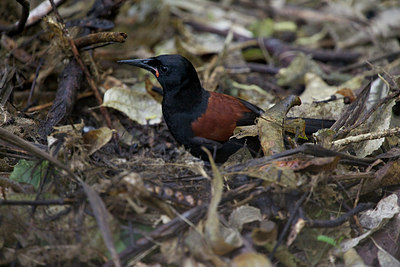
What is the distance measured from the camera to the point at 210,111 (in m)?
3.29

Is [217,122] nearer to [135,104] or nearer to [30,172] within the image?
[135,104]

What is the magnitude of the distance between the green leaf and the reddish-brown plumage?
1.12m

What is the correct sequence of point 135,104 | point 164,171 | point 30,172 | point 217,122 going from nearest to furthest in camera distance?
1. point 30,172
2. point 164,171
3. point 217,122
4. point 135,104

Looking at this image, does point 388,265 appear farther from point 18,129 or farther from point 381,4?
point 381,4

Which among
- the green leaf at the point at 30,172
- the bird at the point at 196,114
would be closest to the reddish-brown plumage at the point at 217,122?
the bird at the point at 196,114

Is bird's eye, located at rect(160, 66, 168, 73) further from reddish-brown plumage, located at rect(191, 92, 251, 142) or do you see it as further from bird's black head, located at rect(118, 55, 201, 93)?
reddish-brown plumage, located at rect(191, 92, 251, 142)

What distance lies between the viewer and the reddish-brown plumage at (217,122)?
325cm

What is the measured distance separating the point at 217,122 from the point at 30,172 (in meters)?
1.33

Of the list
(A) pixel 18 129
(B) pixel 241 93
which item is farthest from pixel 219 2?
(A) pixel 18 129

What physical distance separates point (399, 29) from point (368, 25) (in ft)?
1.20

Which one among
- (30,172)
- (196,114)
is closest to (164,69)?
(196,114)

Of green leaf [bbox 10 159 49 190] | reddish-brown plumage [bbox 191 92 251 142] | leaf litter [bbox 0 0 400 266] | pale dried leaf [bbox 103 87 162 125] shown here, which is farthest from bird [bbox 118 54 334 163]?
green leaf [bbox 10 159 49 190]

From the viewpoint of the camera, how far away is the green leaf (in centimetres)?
255

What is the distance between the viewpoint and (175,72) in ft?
10.8
